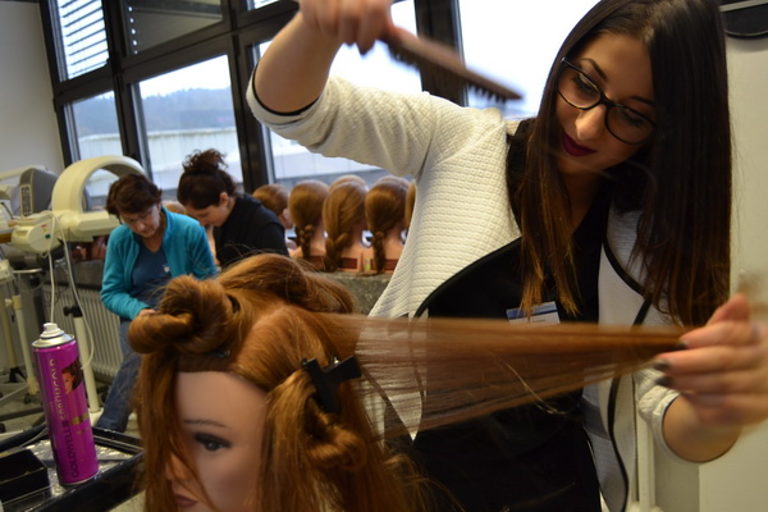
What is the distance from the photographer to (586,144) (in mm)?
661

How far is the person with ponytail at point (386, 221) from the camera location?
190cm

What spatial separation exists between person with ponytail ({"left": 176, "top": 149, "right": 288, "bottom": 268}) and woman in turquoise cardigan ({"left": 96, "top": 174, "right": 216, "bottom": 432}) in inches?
3.2

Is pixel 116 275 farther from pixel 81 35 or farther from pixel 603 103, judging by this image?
pixel 81 35

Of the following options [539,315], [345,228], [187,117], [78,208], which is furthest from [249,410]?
[187,117]

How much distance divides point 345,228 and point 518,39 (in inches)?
54.6

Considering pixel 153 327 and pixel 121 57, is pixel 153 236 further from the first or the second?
pixel 121 57

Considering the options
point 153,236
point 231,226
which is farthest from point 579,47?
point 153,236

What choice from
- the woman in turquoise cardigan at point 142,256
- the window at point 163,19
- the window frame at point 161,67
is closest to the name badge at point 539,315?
the woman in turquoise cardigan at point 142,256

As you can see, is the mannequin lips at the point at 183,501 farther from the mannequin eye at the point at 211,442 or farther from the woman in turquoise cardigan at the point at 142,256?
the woman in turquoise cardigan at the point at 142,256

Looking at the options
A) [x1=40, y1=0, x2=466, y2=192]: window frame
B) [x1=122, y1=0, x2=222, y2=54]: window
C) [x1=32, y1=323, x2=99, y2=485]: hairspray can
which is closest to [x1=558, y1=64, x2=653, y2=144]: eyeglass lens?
[x1=32, y1=323, x2=99, y2=485]: hairspray can

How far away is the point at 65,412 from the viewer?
36.0 inches

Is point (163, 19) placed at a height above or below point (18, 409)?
above

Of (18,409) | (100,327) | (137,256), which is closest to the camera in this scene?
(137,256)

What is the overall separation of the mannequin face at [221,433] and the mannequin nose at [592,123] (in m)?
0.42
